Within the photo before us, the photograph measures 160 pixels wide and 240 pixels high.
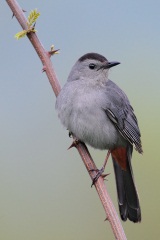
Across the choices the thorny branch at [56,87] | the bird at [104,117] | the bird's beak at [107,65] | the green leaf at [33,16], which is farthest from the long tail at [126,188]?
the green leaf at [33,16]

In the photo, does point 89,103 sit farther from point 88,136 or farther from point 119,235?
point 119,235

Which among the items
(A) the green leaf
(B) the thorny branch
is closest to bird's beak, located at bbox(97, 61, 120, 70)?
(B) the thorny branch

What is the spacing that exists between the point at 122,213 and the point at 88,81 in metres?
1.09

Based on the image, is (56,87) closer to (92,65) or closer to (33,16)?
(33,16)

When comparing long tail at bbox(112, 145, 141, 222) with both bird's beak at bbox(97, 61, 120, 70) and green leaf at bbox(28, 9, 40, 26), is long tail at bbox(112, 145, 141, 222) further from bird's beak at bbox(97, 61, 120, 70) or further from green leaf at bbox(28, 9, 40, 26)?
green leaf at bbox(28, 9, 40, 26)

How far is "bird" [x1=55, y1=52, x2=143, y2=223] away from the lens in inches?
140

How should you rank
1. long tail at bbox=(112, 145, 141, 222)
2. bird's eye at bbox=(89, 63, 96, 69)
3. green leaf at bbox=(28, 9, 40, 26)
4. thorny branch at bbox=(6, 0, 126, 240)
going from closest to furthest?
thorny branch at bbox=(6, 0, 126, 240)
green leaf at bbox=(28, 9, 40, 26)
long tail at bbox=(112, 145, 141, 222)
bird's eye at bbox=(89, 63, 96, 69)

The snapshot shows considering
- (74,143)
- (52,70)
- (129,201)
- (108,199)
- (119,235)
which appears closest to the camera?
(119,235)

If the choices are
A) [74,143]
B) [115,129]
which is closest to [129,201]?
[115,129]

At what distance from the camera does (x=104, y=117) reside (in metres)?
3.66

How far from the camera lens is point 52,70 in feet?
8.21

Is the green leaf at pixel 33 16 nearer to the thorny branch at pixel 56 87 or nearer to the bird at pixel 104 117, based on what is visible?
the thorny branch at pixel 56 87

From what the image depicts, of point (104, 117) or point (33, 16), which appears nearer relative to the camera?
point (33, 16)

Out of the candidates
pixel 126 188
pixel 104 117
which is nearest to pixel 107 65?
pixel 104 117
